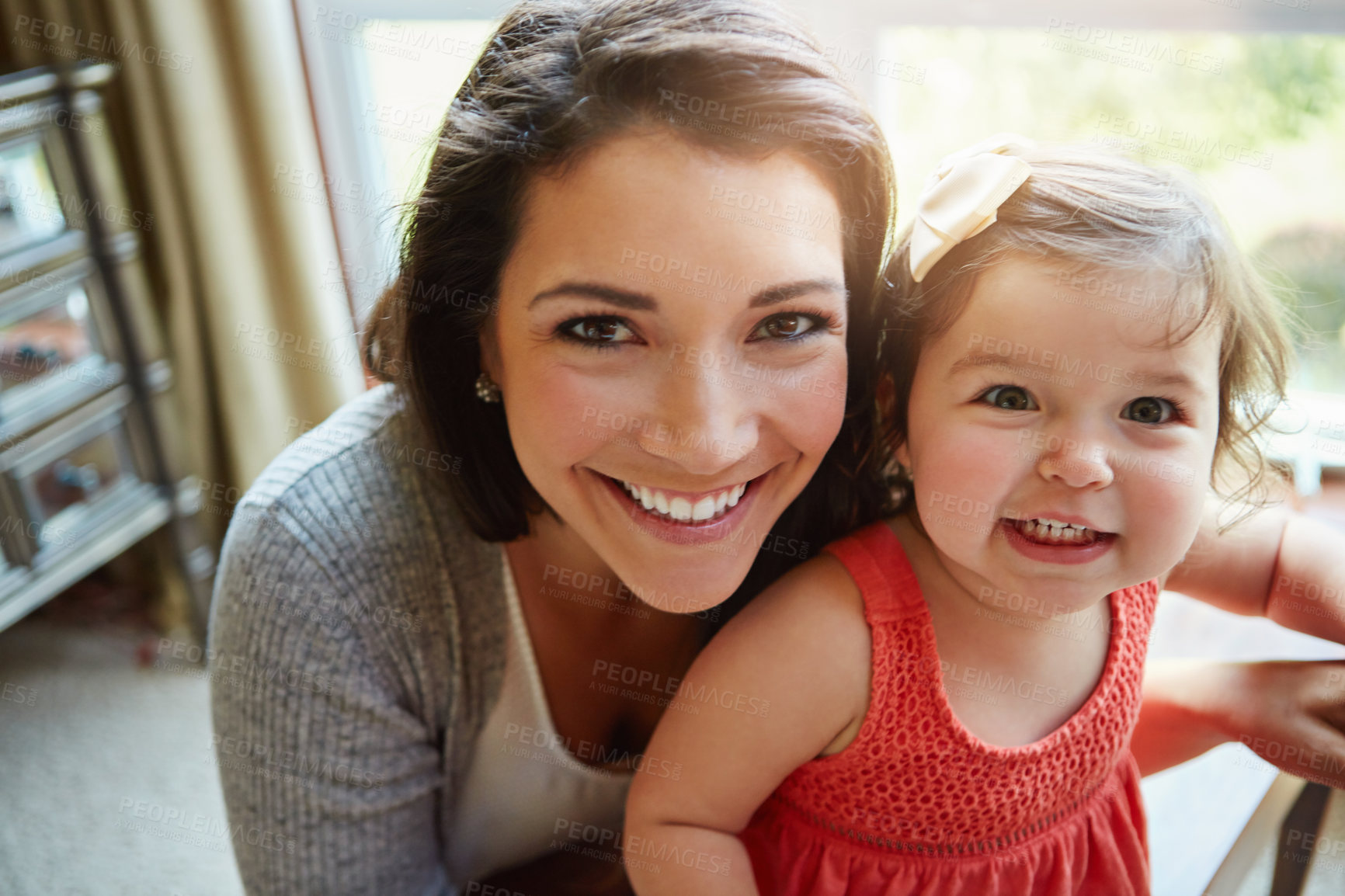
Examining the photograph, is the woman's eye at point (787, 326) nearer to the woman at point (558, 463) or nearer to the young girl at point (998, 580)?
the woman at point (558, 463)

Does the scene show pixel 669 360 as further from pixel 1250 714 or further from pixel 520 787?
pixel 1250 714

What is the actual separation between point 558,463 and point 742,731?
0.97 feet

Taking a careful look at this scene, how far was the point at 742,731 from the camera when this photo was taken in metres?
0.93

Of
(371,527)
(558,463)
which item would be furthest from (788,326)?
(371,527)

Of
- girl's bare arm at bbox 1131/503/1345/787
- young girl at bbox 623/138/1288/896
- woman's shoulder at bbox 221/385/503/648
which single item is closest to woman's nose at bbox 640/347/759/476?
young girl at bbox 623/138/1288/896

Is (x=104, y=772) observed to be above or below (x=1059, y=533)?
below

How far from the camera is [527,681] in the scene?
43.9 inches

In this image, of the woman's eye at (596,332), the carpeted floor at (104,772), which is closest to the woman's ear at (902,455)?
the woman's eye at (596,332)

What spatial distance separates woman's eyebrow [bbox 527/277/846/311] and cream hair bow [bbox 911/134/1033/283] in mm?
106

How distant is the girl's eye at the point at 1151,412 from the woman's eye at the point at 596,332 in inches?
16.6

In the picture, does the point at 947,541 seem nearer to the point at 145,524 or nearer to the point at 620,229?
the point at 620,229

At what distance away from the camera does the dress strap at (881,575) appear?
957mm

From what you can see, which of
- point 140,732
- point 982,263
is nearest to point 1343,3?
point 982,263

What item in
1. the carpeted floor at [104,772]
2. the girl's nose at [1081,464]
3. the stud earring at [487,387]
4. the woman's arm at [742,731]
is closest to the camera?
the girl's nose at [1081,464]
